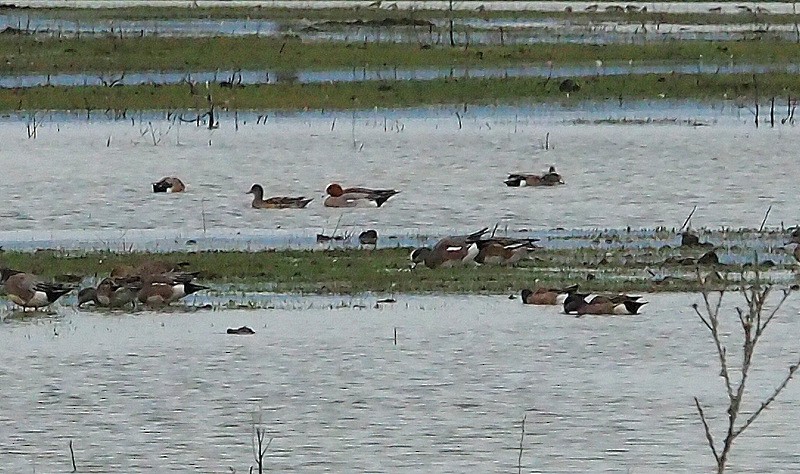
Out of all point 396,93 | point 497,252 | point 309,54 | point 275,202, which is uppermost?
point 309,54

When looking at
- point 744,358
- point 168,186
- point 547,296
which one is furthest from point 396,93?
point 744,358

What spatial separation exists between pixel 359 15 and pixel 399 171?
878 inches

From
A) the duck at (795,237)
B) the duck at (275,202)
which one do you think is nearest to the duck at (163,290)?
the duck at (795,237)

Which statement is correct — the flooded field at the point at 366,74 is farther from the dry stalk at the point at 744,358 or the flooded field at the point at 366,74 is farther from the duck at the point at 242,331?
the dry stalk at the point at 744,358

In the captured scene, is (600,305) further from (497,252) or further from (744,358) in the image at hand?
(744,358)

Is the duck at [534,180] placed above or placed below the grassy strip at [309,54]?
below

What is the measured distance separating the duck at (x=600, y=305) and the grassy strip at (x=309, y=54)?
18.7m

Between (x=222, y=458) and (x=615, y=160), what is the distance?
12.8 metres

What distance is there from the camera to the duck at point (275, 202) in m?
17.4

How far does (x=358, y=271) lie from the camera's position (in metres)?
13.5

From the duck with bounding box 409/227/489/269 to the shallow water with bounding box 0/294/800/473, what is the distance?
0.88 metres

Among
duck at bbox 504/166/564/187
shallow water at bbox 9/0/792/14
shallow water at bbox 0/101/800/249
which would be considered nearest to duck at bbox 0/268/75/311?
shallow water at bbox 0/101/800/249

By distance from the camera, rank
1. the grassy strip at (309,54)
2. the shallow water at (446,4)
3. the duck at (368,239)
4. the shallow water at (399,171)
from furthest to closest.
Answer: the shallow water at (446,4)
the grassy strip at (309,54)
the shallow water at (399,171)
the duck at (368,239)

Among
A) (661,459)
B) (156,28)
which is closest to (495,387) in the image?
(661,459)
